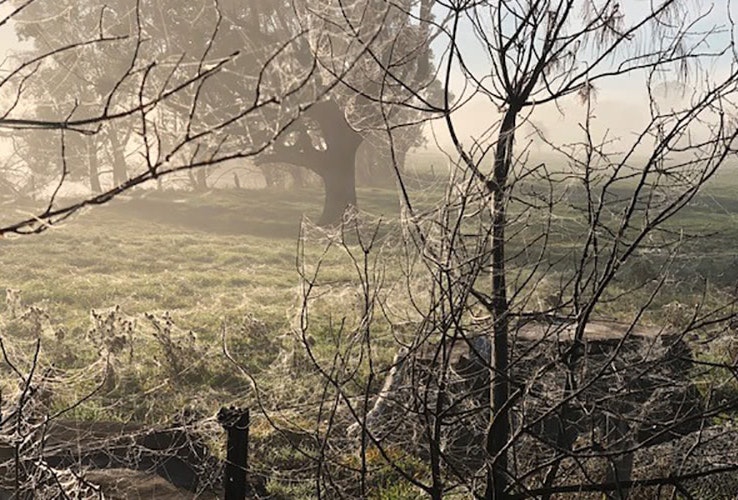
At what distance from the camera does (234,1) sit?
28375 millimetres

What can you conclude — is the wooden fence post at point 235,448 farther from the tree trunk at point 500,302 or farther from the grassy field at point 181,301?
the tree trunk at point 500,302

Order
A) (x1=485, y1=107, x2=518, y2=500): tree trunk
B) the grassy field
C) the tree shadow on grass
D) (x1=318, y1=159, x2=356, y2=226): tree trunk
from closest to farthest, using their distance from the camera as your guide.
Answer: (x1=485, y1=107, x2=518, y2=500): tree trunk → the grassy field → the tree shadow on grass → (x1=318, y1=159, x2=356, y2=226): tree trunk

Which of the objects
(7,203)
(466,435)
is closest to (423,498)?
(466,435)

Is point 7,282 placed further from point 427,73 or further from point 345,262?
point 427,73

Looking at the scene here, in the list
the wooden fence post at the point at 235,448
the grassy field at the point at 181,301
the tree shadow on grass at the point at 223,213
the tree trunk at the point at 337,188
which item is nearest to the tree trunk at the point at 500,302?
the grassy field at the point at 181,301

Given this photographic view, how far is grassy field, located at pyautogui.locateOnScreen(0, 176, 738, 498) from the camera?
793 cm

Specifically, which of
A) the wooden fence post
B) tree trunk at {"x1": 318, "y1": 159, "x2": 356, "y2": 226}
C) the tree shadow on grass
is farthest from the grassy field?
tree trunk at {"x1": 318, "y1": 159, "x2": 356, "y2": 226}

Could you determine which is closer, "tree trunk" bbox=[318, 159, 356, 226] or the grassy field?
the grassy field

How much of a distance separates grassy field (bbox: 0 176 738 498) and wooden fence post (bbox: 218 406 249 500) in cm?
Result: 59

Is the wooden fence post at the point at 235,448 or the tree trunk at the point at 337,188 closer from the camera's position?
the wooden fence post at the point at 235,448

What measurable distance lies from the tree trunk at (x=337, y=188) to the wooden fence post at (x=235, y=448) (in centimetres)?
2397

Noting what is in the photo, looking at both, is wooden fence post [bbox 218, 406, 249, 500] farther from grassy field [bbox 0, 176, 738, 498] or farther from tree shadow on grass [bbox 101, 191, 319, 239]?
tree shadow on grass [bbox 101, 191, 319, 239]

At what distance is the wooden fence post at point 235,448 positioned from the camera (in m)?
3.44

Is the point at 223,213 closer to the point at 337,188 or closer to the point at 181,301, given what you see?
the point at 337,188
